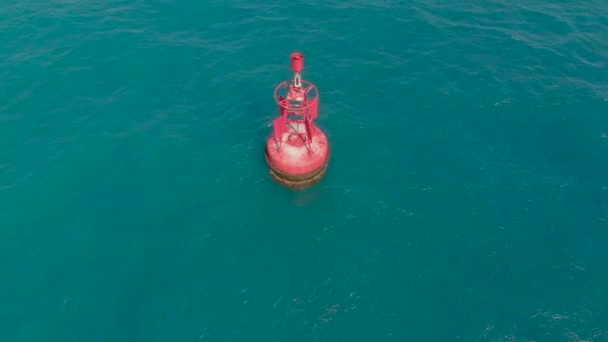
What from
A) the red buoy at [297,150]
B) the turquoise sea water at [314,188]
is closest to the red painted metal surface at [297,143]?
the red buoy at [297,150]

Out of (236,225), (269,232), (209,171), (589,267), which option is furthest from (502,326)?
(209,171)

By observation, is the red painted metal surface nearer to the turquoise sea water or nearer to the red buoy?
the red buoy

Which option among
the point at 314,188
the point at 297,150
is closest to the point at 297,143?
the point at 297,150

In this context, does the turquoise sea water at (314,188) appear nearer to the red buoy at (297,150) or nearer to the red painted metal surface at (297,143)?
the red buoy at (297,150)

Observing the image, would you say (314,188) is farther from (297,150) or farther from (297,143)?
(297,143)

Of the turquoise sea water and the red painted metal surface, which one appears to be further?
the red painted metal surface

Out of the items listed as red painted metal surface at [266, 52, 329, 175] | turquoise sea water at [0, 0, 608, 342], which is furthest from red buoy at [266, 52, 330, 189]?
turquoise sea water at [0, 0, 608, 342]

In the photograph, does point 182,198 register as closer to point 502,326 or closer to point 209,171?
point 209,171

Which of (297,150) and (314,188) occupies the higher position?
(297,150)
